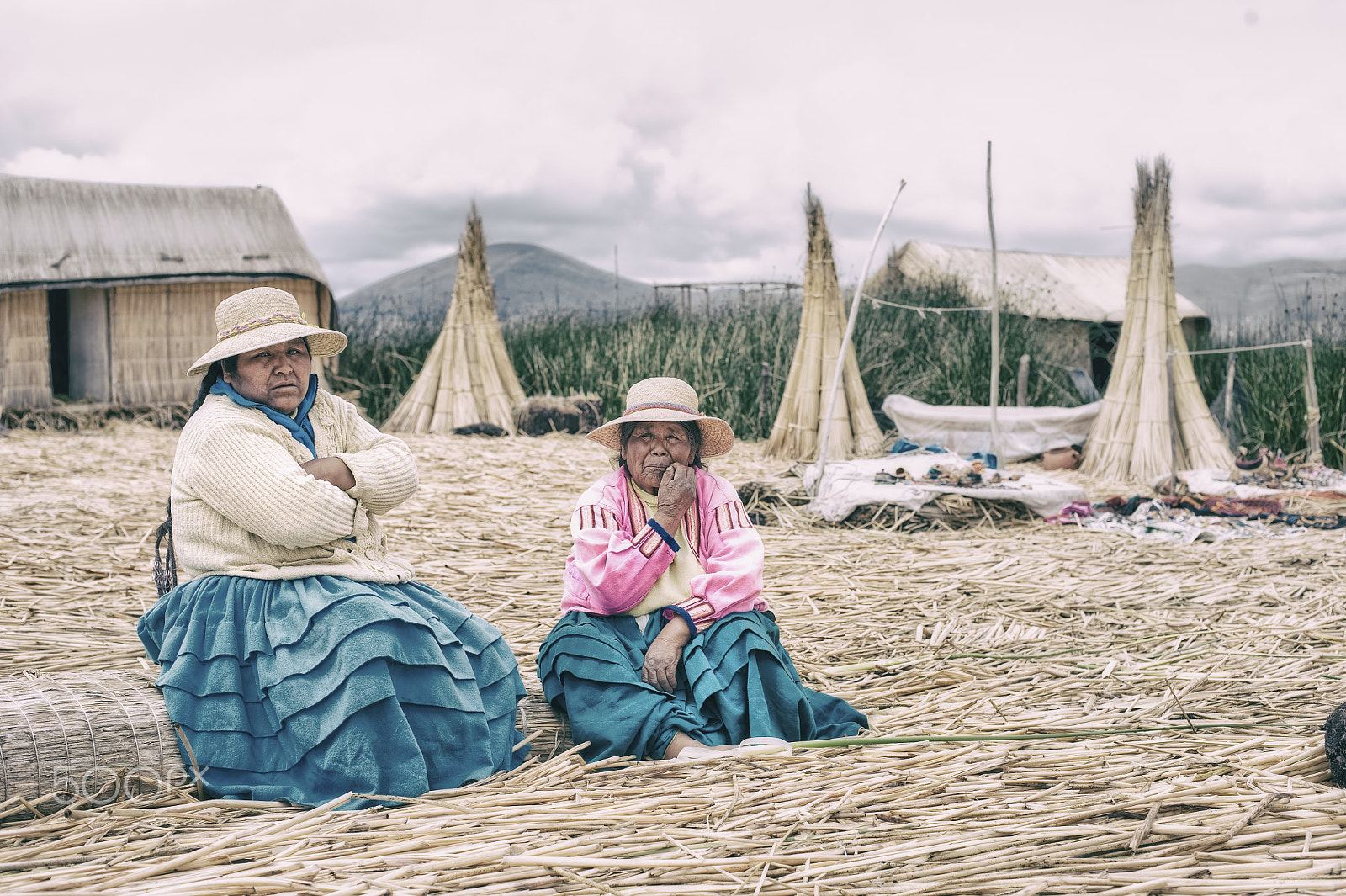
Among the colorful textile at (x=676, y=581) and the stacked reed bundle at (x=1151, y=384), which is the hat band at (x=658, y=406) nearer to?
the colorful textile at (x=676, y=581)

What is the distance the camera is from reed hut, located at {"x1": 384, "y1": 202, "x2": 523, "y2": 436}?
9.88m

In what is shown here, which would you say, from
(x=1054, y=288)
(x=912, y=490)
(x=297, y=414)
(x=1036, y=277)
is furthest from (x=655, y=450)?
(x=1036, y=277)

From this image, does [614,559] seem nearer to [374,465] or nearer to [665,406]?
[665,406]

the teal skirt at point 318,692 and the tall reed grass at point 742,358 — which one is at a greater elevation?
the tall reed grass at point 742,358

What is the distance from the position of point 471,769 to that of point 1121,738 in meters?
1.41

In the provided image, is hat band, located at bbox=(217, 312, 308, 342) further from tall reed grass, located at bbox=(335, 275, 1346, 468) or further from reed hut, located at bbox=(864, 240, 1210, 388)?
reed hut, located at bbox=(864, 240, 1210, 388)

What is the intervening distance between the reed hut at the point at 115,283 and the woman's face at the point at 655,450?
30.1 ft

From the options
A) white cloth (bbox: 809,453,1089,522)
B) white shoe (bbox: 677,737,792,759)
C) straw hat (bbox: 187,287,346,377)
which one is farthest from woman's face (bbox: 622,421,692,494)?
white cloth (bbox: 809,453,1089,522)

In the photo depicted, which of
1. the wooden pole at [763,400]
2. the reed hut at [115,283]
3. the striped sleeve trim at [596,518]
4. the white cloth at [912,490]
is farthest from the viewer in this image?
the reed hut at [115,283]

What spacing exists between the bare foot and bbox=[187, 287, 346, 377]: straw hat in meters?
1.18

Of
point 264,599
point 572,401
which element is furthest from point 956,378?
point 264,599

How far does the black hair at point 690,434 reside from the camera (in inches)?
102

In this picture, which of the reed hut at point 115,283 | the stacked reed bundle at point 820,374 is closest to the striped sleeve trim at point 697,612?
the stacked reed bundle at point 820,374

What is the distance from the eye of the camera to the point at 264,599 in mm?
2109
